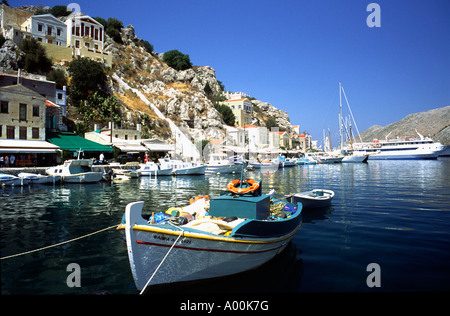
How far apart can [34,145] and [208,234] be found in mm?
36179

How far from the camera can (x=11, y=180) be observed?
2605cm

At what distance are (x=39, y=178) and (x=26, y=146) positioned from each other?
308 inches

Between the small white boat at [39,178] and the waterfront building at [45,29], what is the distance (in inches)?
1803

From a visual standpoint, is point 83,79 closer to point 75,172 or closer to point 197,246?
point 75,172

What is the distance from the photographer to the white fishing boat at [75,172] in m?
29.4

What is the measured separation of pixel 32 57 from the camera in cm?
5191

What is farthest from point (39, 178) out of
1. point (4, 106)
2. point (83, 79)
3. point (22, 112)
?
point (83, 79)

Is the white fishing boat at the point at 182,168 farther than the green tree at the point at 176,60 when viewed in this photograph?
No

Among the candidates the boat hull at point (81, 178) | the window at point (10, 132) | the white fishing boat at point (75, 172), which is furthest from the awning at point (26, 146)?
the boat hull at point (81, 178)

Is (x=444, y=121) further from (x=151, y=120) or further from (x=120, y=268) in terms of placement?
(x=120, y=268)

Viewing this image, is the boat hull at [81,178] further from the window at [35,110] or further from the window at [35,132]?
the window at [35,110]

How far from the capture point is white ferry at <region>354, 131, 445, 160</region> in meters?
88.9

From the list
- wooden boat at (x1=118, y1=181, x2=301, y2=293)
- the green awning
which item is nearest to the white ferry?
the green awning
